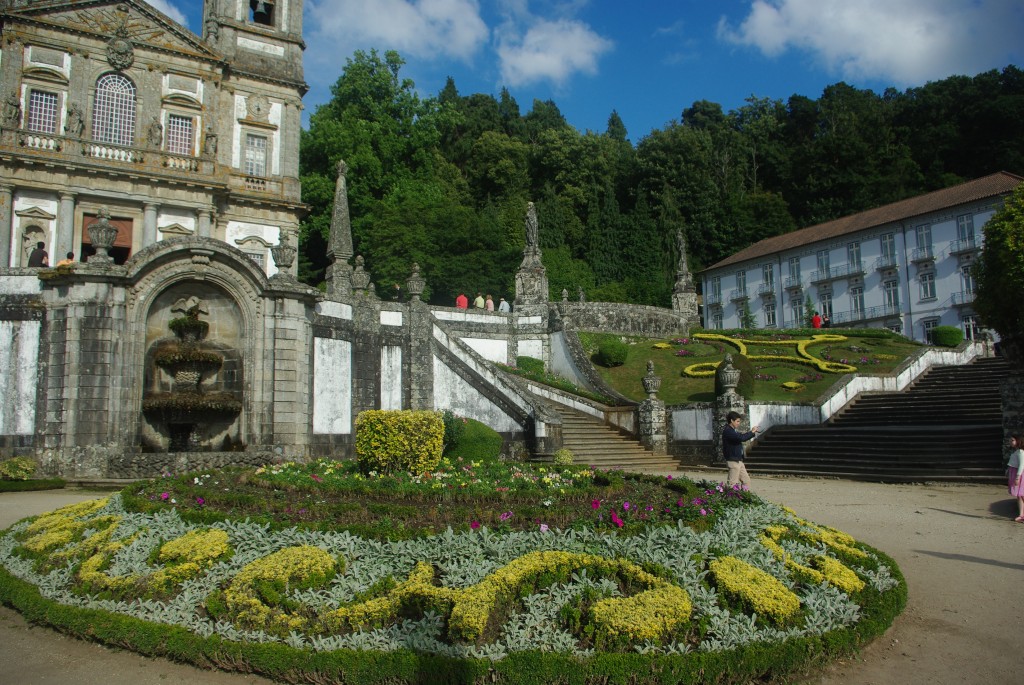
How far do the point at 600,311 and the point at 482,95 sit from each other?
3806 cm

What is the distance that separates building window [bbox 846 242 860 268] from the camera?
5484cm

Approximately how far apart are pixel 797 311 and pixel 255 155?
44.2 m

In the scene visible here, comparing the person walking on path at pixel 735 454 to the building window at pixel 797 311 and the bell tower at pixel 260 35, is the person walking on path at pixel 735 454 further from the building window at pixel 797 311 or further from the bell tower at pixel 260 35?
the building window at pixel 797 311

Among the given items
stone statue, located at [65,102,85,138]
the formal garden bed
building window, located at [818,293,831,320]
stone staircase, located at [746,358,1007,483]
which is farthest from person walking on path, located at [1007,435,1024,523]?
building window, located at [818,293,831,320]

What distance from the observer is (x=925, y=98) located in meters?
64.0

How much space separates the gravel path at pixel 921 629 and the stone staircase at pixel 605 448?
9.61 m

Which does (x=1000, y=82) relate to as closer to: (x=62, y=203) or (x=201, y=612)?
(x=62, y=203)

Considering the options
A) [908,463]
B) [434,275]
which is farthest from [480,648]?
[434,275]

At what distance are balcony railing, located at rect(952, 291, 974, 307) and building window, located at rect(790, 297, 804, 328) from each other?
38.3 ft

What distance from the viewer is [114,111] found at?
2831cm

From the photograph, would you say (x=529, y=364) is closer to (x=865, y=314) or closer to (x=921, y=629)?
(x=921, y=629)

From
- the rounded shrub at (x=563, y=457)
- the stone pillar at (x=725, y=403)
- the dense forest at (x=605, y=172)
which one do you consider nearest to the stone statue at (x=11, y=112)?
the dense forest at (x=605, y=172)

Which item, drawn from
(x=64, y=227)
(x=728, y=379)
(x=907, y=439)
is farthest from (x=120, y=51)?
(x=907, y=439)

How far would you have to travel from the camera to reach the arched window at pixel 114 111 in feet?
91.9
